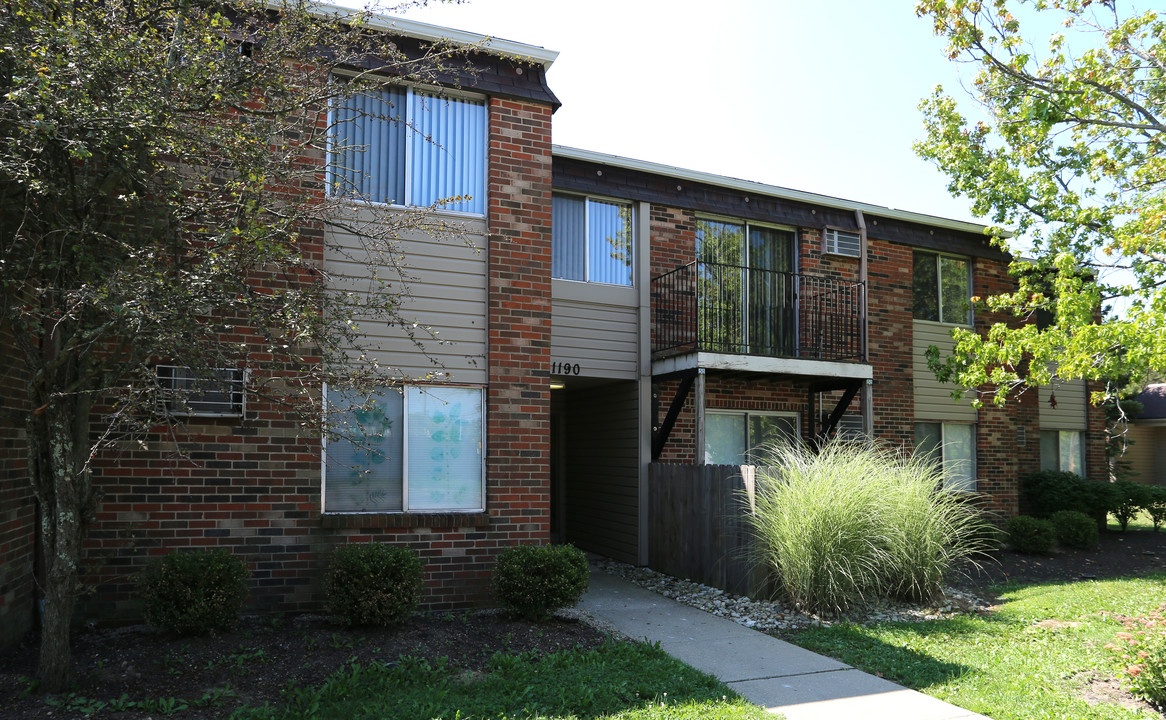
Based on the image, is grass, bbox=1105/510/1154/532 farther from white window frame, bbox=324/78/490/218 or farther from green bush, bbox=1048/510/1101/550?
white window frame, bbox=324/78/490/218

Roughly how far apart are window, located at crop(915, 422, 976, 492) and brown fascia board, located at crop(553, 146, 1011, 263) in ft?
10.2

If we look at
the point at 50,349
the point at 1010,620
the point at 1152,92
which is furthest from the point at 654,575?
the point at 1152,92

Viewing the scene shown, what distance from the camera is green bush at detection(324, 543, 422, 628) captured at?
6.48 meters

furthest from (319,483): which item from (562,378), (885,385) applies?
(885,385)

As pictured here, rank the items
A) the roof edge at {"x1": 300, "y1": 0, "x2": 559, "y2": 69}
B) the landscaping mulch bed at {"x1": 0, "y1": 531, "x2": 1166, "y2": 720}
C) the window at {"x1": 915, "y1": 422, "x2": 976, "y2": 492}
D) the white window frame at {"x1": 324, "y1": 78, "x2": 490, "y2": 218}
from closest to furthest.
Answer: the landscaping mulch bed at {"x1": 0, "y1": 531, "x2": 1166, "y2": 720} < the roof edge at {"x1": 300, "y1": 0, "x2": 559, "y2": 69} < the white window frame at {"x1": 324, "y1": 78, "x2": 490, "y2": 218} < the window at {"x1": 915, "y1": 422, "x2": 976, "y2": 492}

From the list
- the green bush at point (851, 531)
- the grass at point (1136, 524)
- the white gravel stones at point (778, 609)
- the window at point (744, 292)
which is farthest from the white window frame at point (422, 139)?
the grass at point (1136, 524)

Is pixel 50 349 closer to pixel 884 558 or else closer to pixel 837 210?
pixel 884 558

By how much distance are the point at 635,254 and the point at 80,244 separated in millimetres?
7602

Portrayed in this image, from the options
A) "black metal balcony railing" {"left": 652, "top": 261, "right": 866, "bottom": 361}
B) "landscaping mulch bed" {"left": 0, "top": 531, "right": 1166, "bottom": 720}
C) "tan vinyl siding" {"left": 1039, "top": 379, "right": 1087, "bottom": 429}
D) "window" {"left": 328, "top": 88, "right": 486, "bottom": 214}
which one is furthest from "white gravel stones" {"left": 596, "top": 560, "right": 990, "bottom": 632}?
"tan vinyl siding" {"left": 1039, "top": 379, "right": 1087, "bottom": 429}

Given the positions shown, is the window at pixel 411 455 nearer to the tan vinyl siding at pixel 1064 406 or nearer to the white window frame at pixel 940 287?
the white window frame at pixel 940 287

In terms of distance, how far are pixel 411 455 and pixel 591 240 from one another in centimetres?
458

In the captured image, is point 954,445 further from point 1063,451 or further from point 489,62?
point 489,62

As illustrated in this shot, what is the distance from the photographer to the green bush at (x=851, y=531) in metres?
7.99

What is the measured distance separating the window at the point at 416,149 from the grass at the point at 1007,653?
18.2 ft
